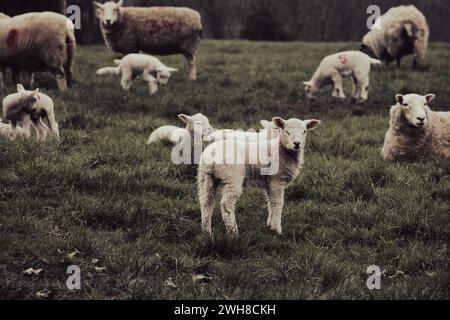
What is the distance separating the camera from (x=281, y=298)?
422 centimetres

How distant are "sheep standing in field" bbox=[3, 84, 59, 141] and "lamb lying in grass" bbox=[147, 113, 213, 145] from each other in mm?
1304

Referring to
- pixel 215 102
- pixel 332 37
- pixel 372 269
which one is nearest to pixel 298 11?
pixel 332 37

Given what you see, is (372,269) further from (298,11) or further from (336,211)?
(298,11)

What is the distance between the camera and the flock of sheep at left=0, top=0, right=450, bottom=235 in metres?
5.34

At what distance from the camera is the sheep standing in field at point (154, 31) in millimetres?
14203

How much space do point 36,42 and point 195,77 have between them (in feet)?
12.7

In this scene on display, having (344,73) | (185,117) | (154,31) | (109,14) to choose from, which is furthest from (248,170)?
(154,31)

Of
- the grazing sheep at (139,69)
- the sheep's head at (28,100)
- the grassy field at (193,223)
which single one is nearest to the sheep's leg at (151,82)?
the grazing sheep at (139,69)

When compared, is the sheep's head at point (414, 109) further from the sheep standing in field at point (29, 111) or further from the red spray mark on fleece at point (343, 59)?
the sheep standing in field at point (29, 111)

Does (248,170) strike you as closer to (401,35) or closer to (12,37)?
(12,37)

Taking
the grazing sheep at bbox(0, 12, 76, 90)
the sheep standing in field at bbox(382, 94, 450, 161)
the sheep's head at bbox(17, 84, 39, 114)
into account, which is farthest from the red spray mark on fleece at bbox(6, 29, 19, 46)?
the sheep standing in field at bbox(382, 94, 450, 161)

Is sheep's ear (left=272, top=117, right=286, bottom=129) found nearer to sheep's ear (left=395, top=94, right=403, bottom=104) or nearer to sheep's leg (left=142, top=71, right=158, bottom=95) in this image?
sheep's ear (left=395, top=94, right=403, bottom=104)

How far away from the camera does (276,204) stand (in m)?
5.41
